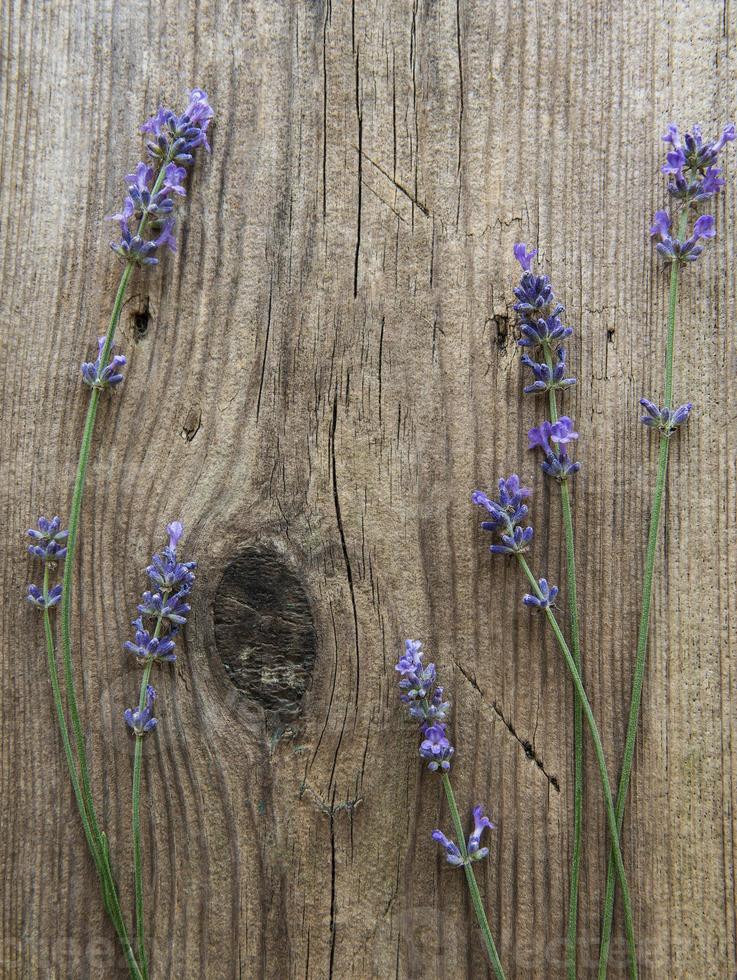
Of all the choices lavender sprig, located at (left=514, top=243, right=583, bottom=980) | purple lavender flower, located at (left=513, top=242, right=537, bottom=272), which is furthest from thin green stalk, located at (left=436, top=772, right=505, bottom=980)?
purple lavender flower, located at (left=513, top=242, right=537, bottom=272)

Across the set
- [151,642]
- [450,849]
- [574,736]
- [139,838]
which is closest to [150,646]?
[151,642]

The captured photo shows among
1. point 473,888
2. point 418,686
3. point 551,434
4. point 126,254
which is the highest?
point 126,254

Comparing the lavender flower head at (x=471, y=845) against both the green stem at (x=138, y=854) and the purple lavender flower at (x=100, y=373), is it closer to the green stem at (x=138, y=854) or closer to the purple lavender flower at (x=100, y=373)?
the green stem at (x=138, y=854)

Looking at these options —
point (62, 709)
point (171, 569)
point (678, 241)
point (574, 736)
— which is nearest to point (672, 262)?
point (678, 241)

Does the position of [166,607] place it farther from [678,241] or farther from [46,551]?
[678,241]

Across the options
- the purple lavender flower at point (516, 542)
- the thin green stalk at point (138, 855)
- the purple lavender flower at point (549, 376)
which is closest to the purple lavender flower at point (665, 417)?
the purple lavender flower at point (549, 376)

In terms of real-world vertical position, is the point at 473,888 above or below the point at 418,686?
below
